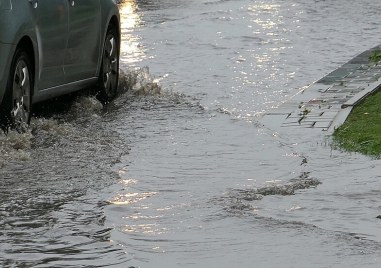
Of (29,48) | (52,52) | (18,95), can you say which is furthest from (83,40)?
(18,95)

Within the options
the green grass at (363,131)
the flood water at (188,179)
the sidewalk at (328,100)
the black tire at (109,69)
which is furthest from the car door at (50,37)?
the green grass at (363,131)

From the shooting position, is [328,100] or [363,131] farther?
[328,100]

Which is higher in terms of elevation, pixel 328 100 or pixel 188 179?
pixel 188 179

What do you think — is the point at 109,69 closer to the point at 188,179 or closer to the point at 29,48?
the point at 29,48

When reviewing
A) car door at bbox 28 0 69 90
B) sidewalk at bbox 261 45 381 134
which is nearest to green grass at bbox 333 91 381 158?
sidewalk at bbox 261 45 381 134

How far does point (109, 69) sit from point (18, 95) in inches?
120

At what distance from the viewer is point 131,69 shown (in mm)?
15617

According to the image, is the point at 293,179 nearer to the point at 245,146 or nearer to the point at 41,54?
the point at 245,146

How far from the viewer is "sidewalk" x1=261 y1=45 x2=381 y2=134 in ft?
39.6

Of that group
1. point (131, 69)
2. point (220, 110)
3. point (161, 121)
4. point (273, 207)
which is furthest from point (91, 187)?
point (131, 69)

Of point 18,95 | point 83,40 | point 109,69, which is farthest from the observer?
point 109,69

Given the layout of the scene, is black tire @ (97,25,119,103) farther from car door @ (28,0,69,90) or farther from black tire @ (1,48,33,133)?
black tire @ (1,48,33,133)

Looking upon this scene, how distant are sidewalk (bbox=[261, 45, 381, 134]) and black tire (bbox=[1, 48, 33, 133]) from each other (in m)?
2.19

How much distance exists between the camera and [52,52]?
11.5 metres
